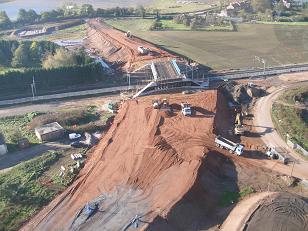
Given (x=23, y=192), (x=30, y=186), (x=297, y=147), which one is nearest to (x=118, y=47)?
(x=297, y=147)

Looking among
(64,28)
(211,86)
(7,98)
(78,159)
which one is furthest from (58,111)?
(64,28)

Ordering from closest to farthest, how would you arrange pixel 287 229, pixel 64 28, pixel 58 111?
pixel 287 229, pixel 58 111, pixel 64 28

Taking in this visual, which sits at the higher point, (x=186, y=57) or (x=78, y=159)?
(x=186, y=57)

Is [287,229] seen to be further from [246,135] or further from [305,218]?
[246,135]

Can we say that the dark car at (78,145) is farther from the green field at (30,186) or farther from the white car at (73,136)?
the white car at (73,136)

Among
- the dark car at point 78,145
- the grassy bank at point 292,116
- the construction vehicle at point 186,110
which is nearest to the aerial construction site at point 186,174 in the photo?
the construction vehicle at point 186,110

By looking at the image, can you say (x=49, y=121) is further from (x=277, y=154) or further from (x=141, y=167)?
(x=277, y=154)
